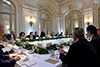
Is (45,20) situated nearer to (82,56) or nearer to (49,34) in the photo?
(49,34)

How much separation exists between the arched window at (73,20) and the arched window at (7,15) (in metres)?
6.60

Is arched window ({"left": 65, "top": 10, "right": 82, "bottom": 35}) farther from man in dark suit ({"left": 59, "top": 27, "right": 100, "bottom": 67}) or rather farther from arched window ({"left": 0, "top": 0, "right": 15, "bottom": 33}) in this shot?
man in dark suit ({"left": 59, "top": 27, "right": 100, "bottom": 67})

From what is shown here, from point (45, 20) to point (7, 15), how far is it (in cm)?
393

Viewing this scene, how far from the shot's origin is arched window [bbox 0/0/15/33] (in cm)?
539

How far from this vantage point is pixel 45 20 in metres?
8.46

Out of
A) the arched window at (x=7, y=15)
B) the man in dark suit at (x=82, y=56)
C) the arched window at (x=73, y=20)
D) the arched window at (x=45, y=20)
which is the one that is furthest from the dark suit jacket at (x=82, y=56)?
the arched window at (x=73, y=20)

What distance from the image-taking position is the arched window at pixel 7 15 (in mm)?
5391

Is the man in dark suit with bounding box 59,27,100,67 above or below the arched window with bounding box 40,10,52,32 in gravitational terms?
below

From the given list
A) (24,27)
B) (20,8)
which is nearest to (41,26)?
(24,27)

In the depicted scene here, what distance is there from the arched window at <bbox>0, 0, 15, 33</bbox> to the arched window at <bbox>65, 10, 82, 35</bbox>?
21.6 ft

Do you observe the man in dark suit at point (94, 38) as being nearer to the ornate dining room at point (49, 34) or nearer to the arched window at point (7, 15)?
the ornate dining room at point (49, 34)

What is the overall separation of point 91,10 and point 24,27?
6425 mm

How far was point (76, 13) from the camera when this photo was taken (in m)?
8.88

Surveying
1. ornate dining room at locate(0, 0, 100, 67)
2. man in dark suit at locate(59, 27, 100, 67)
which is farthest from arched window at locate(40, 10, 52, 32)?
man in dark suit at locate(59, 27, 100, 67)
